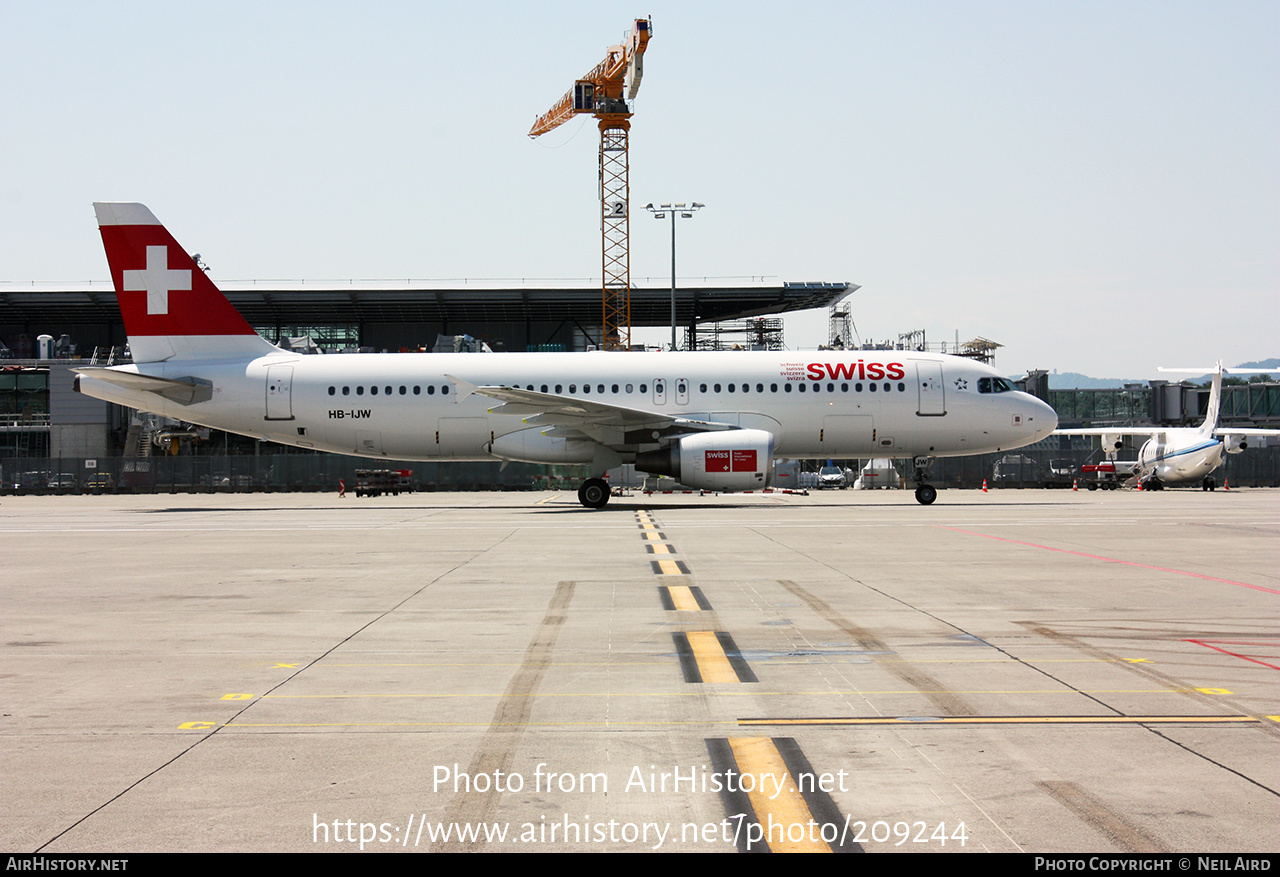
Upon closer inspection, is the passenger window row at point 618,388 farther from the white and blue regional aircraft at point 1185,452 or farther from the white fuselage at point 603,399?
the white and blue regional aircraft at point 1185,452

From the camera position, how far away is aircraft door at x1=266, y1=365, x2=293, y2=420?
3022cm

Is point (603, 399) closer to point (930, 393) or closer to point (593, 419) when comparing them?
point (593, 419)

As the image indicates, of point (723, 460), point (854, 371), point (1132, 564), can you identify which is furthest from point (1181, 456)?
point (1132, 564)

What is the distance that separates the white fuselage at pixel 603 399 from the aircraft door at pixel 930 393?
4cm

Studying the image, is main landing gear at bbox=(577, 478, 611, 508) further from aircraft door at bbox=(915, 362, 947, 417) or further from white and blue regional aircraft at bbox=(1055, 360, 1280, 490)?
white and blue regional aircraft at bbox=(1055, 360, 1280, 490)

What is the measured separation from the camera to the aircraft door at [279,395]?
99.1ft

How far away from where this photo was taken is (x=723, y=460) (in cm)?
2675

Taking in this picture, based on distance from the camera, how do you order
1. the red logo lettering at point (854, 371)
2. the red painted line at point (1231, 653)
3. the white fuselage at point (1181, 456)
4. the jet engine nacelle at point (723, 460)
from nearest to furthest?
the red painted line at point (1231, 653) → the jet engine nacelle at point (723, 460) → the red logo lettering at point (854, 371) → the white fuselage at point (1181, 456)

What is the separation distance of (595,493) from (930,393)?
10.2 m

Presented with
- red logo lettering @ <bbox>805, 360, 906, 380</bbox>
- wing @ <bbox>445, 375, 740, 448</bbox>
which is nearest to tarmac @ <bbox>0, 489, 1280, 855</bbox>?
wing @ <bbox>445, 375, 740, 448</bbox>

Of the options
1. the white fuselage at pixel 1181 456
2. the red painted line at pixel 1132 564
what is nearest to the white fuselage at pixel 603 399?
the red painted line at pixel 1132 564
